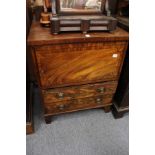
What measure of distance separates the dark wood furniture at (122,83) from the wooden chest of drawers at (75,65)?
0.08m

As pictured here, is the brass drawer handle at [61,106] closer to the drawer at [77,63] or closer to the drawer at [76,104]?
the drawer at [76,104]

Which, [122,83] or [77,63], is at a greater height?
[77,63]

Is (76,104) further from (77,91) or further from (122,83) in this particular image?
(122,83)

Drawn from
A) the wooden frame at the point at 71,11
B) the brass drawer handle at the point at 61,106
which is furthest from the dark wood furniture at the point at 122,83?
the brass drawer handle at the point at 61,106

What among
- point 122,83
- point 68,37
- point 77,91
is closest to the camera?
point 68,37

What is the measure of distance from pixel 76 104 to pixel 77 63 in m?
0.44

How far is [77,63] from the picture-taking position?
3.23 ft

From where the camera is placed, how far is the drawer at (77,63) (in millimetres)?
903

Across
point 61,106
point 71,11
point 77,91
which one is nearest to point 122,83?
point 77,91
